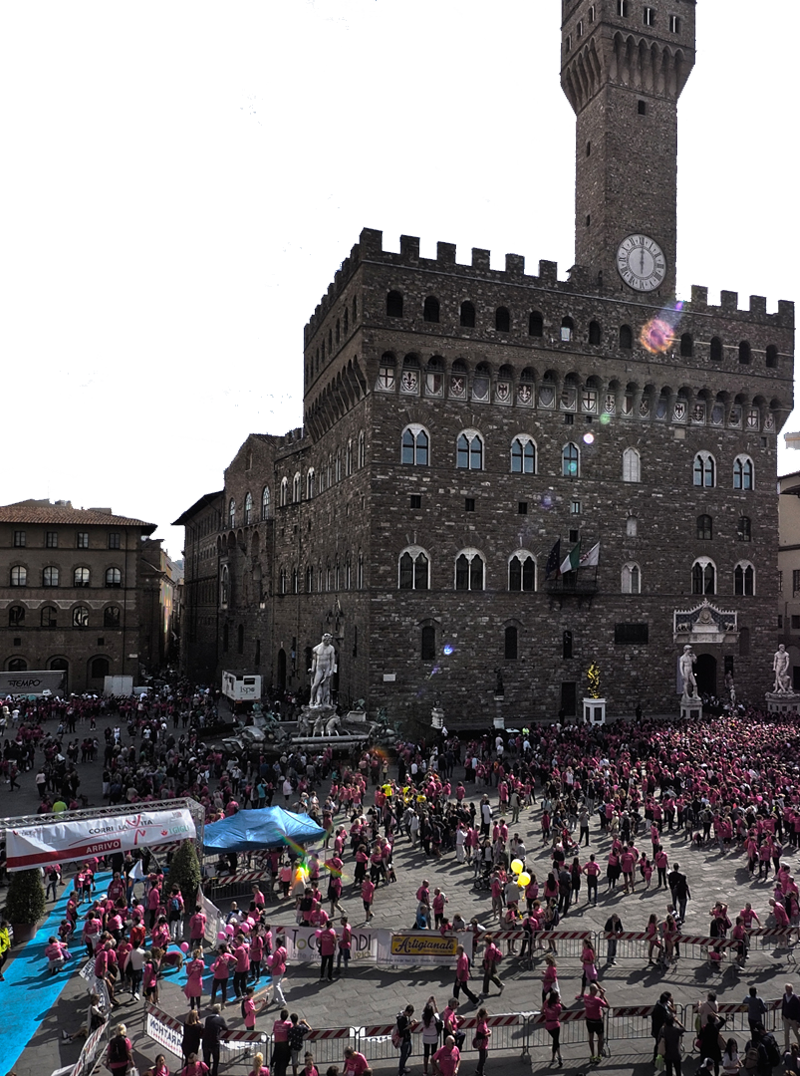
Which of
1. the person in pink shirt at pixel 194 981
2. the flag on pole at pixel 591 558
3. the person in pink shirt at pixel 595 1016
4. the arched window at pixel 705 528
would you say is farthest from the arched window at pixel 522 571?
the person in pink shirt at pixel 194 981

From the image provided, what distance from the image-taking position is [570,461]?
129 ft

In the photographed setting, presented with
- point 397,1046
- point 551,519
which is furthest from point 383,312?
point 397,1046

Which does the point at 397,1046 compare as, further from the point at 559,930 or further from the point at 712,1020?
the point at 559,930

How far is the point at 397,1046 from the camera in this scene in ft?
35.2

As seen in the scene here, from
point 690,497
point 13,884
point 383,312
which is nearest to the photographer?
point 13,884

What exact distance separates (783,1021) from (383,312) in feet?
101

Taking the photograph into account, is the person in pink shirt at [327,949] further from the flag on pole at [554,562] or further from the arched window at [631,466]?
the arched window at [631,466]

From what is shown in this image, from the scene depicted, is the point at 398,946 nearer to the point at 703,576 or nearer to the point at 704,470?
the point at 703,576

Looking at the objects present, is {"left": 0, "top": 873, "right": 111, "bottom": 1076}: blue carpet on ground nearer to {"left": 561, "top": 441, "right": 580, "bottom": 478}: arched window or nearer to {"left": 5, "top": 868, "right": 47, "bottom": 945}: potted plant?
{"left": 5, "top": 868, "right": 47, "bottom": 945}: potted plant

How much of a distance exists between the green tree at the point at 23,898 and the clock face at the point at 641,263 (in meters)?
37.5

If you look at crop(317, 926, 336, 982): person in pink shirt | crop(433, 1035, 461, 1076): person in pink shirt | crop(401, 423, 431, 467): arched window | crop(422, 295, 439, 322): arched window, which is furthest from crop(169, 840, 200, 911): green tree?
crop(422, 295, 439, 322): arched window

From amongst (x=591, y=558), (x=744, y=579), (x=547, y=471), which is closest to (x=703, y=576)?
(x=744, y=579)

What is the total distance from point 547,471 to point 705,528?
10.1 m

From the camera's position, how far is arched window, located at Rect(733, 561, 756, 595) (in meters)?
42.5
